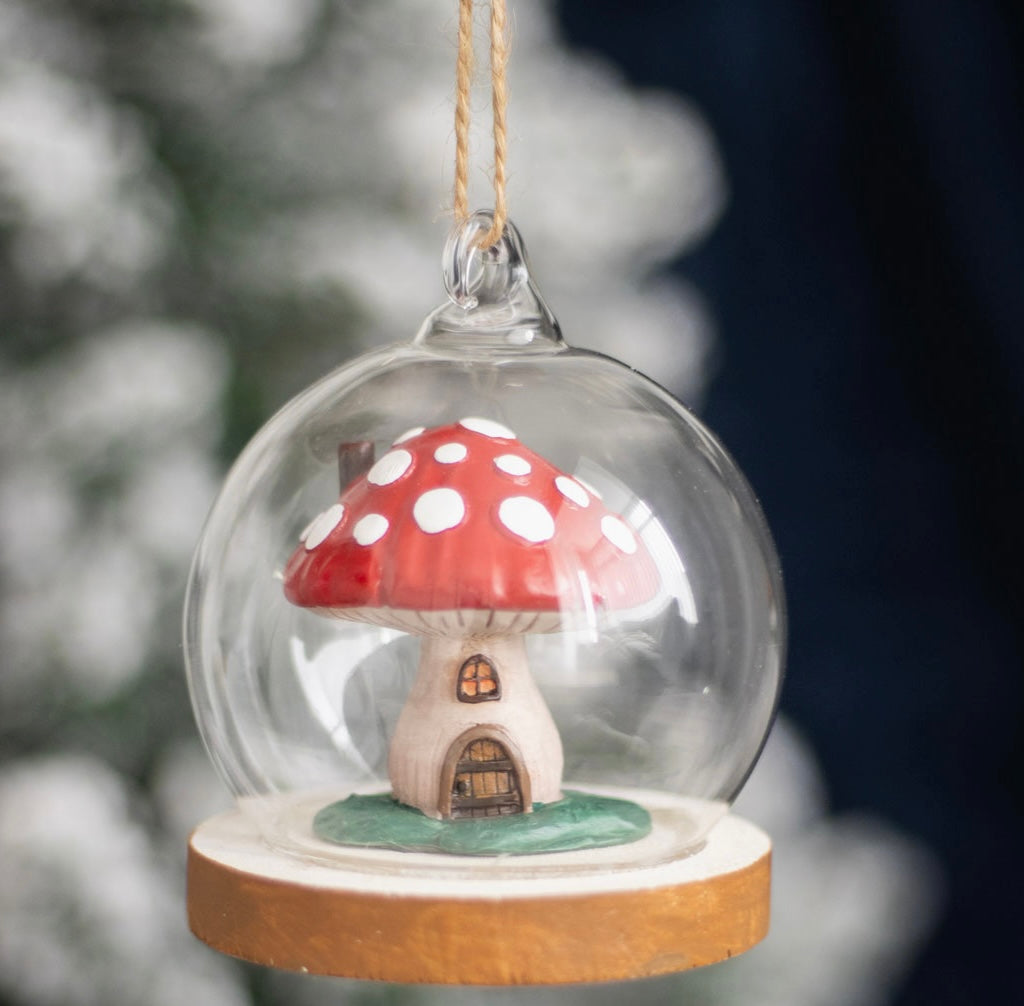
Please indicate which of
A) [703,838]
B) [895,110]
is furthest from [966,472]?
[703,838]

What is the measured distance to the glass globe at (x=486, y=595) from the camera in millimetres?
605

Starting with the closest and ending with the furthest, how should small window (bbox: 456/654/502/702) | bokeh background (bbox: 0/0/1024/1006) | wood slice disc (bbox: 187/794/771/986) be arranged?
wood slice disc (bbox: 187/794/771/986) < small window (bbox: 456/654/502/702) < bokeh background (bbox: 0/0/1024/1006)

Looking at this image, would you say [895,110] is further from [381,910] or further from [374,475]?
[381,910]

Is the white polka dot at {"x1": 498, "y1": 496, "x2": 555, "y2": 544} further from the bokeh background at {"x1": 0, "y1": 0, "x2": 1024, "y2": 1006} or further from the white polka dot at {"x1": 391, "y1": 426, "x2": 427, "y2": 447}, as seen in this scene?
the bokeh background at {"x1": 0, "y1": 0, "x2": 1024, "y2": 1006}

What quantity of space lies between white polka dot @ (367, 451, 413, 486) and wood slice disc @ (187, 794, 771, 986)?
6.0 inches

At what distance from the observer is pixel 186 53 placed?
44.8 inches

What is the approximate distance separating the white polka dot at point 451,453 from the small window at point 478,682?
0.30 ft

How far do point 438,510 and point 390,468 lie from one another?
0.04 metres

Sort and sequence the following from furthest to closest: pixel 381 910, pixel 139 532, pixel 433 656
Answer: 1. pixel 139 532
2. pixel 433 656
3. pixel 381 910

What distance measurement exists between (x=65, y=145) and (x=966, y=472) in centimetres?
72

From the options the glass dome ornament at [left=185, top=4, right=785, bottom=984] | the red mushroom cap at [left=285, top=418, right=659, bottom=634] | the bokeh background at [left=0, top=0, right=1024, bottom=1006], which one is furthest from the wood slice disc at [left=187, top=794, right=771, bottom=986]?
the bokeh background at [left=0, top=0, right=1024, bottom=1006]

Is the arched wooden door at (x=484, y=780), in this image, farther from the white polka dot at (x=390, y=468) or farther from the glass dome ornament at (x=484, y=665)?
the white polka dot at (x=390, y=468)

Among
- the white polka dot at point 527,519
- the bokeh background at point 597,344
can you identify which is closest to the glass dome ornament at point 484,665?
the white polka dot at point 527,519

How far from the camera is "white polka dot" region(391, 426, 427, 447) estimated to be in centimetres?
65
